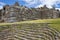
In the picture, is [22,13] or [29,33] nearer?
[29,33]

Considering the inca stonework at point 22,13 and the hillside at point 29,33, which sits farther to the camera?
the inca stonework at point 22,13

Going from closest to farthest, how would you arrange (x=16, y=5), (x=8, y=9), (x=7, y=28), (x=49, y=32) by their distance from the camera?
(x=49, y=32)
(x=7, y=28)
(x=8, y=9)
(x=16, y=5)

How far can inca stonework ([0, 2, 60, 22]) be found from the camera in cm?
960

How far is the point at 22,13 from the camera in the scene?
11000mm

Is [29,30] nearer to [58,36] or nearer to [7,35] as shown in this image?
[7,35]

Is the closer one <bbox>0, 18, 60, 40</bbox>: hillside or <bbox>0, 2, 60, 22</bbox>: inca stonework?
<bbox>0, 18, 60, 40</bbox>: hillside

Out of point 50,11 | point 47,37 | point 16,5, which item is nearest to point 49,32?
point 47,37

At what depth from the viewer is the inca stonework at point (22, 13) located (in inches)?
378

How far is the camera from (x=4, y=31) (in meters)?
4.51

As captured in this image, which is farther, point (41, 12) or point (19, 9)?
point (41, 12)

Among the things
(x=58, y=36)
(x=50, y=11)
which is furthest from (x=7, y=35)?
(x=50, y=11)

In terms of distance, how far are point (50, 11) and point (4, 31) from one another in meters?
10.2

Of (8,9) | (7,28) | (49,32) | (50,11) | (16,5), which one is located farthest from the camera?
(50,11)

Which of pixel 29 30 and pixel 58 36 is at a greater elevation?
pixel 29 30
